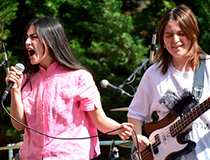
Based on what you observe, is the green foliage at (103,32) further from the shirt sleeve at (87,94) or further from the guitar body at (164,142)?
the shirt sleeve at (87,94)

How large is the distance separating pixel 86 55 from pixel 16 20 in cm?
153

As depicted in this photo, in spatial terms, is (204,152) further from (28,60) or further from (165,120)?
(28,60)

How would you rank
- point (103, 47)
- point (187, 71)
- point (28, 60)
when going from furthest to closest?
point (103, 47), point (28, 60), point (187, 71)

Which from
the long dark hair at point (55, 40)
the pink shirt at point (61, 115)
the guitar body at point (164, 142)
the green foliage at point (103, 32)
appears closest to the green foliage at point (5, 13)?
the green foliage at point (103, 32)

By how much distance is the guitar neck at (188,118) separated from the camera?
2188 mm

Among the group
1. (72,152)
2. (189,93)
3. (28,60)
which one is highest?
(28,60)

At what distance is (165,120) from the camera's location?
2490 mm

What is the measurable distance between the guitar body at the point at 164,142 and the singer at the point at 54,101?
40 cm

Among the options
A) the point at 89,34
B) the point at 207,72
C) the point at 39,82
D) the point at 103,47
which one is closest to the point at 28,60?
the point at 39,82

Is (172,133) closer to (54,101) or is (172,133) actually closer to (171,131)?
(171,131)

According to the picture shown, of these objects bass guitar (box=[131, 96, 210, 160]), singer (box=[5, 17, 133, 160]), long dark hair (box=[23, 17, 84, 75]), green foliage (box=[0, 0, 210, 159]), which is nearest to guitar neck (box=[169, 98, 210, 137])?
bass guitar (box=[131, 96, 210, 160])

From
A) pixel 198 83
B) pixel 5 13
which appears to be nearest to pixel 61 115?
pixel 198 83

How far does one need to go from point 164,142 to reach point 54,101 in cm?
83

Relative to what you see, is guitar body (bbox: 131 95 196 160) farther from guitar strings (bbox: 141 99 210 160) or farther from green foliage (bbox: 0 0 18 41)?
green foliage (bbox: 0 0 18 41)
